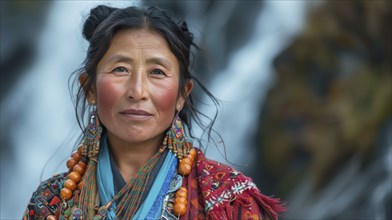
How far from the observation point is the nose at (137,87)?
182cm

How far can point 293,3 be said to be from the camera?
18.1 feet

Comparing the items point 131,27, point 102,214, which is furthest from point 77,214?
point 131,27

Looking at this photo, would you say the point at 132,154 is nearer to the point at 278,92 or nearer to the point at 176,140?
the point at 176,140

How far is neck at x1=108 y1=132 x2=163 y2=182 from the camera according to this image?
6.36 feet

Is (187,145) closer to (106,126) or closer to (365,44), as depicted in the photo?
(106,126)

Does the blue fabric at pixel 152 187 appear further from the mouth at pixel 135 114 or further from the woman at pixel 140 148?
the mouth at pixel 135 114

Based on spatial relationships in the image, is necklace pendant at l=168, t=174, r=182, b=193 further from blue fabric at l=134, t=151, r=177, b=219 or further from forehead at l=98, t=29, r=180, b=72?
forehead at l=98, t=29, r=180, b=72

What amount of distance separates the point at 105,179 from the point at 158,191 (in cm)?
16

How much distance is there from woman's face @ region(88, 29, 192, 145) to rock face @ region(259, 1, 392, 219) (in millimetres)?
3689

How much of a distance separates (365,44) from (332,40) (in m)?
0.26

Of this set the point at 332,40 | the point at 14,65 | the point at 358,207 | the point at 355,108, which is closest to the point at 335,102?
the point at 355,108

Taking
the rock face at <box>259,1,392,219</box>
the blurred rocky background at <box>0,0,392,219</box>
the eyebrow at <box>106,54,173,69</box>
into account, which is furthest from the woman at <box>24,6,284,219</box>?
the rock face at <box>259,1,392,219</box>

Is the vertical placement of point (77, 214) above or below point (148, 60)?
below

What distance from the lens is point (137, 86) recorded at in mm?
1828
